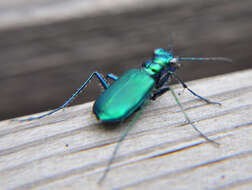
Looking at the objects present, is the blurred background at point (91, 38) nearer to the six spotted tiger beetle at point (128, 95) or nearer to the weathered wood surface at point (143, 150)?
the six spotted tiger beetle at point (128, 95)

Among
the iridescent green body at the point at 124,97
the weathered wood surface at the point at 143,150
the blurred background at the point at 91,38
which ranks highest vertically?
the blurred background at the point at 91,38

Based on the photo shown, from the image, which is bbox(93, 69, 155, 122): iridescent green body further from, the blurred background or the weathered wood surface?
the blurred background

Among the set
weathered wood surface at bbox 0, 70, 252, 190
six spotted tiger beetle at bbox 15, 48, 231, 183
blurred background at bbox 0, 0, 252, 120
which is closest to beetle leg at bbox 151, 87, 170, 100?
six spotted tiger beetle at bbox 15, 48, 231, 183

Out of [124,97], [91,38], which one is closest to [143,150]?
[124,97]

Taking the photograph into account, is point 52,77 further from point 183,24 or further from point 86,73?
point 183,24

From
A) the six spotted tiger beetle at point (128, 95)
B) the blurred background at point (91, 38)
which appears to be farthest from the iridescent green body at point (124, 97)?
the blurred background at point (91, 38)

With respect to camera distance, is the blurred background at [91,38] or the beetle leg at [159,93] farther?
the blurred background at [91,38]
